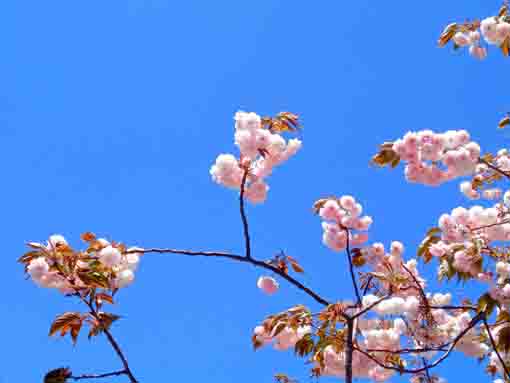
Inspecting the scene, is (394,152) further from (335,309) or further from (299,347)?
(299,347)

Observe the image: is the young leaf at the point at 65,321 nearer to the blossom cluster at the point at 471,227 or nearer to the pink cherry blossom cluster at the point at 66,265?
the pink cherry blossom cluster at the point at 66,265

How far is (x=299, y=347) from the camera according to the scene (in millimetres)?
3502

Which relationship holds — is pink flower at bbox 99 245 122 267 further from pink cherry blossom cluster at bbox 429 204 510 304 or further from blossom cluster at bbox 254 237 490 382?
pink cherry blossom cluster at bbox 429 204 510 304

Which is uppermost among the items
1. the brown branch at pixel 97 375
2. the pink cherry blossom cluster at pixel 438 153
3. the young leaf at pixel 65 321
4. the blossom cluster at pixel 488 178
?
the blossom cluster at pixel 488 178

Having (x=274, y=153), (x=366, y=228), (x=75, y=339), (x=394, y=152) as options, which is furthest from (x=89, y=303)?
(x=394, y=152)

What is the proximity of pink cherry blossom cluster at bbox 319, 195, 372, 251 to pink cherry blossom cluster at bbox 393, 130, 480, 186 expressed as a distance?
386mm

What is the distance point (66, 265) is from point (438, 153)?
6.92ft

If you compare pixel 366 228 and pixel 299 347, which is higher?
pixel 366 228

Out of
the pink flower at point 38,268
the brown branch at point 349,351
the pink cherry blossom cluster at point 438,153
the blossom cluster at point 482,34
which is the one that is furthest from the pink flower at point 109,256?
the blossom cluster at point 482,34

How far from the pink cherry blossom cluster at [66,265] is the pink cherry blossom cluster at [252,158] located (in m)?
0.74

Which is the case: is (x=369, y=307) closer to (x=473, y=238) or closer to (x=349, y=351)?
(x=349, y=351)

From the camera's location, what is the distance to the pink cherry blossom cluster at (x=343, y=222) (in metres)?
3.80

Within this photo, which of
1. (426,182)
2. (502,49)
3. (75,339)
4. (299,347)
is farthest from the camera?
(502,49)

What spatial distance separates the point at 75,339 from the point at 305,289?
1.28 meters
